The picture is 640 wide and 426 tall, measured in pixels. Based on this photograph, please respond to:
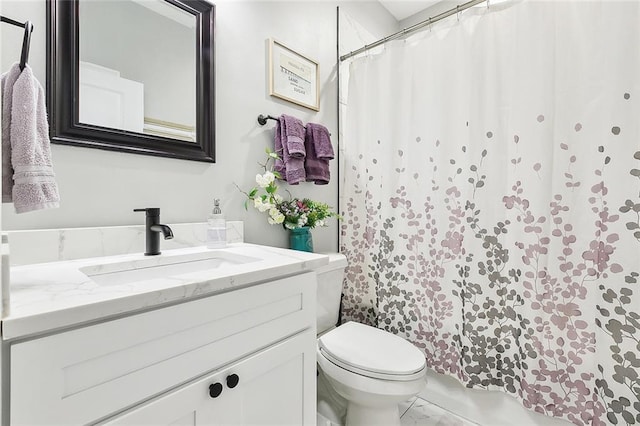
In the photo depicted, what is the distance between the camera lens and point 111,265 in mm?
885

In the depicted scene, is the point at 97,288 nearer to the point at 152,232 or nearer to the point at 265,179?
the point at 152,232

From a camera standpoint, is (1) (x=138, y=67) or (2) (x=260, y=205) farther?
(2) (x=260, y=205)

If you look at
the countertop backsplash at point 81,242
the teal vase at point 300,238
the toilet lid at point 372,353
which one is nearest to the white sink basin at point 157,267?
the countertop backsplash at point 81,242

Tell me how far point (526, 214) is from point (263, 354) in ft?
3.78

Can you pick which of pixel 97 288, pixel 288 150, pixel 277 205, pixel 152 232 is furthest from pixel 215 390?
pixel 288 150

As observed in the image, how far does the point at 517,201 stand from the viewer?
125 cm

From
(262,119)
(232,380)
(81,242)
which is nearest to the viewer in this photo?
(232,380)

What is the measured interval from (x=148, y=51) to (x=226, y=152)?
0.46m

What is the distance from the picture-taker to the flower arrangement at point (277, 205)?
1.40 meters

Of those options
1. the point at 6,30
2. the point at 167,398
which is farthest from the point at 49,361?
the point at 6,30

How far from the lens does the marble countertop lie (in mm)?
486

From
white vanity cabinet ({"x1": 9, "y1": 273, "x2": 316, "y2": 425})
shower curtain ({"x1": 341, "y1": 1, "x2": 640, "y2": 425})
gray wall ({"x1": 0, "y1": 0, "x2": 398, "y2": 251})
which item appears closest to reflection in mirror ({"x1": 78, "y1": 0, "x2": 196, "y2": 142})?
gray wall ({"x1": 0, "y1": 0, "x2": 398, "y2": 251})

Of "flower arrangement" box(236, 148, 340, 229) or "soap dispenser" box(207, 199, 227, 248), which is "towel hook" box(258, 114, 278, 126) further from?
"soap dispenser" box(207, 199, 227, 248)

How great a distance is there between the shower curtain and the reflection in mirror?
3.30 feet
